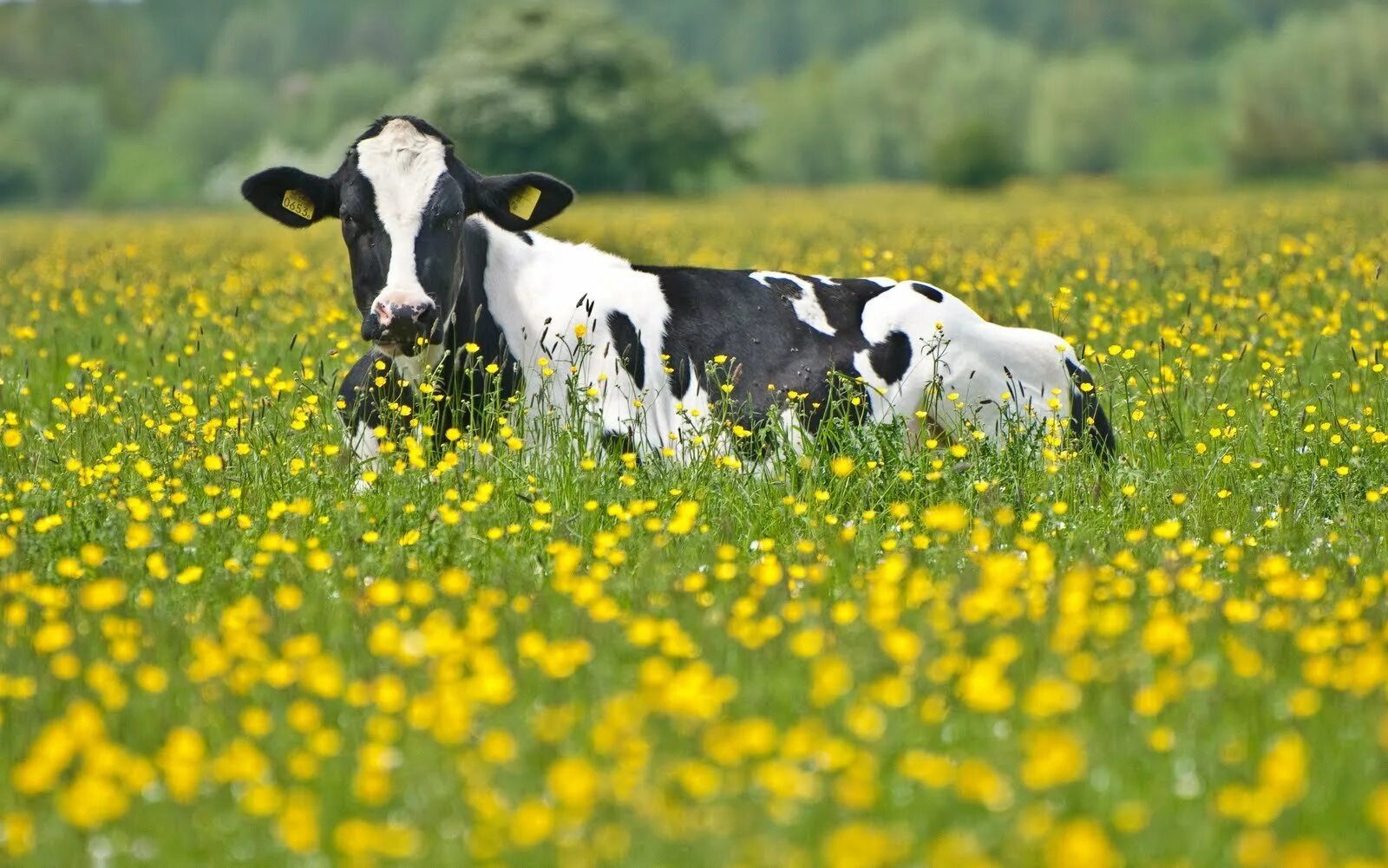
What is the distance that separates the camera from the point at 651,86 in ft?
207

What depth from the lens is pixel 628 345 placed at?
25.3 ft

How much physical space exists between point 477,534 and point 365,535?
451mm

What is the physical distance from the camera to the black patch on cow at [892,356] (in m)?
7.79

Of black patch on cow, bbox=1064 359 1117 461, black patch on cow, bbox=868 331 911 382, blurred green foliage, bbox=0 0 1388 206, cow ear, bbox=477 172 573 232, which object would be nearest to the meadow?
black patch on cow, bbox=1064 359 1117 461

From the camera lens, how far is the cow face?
6891 millimetres

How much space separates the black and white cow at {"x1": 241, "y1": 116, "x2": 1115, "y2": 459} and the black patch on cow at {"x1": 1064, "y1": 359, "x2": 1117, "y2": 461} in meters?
0.02

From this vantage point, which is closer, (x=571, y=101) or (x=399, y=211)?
(x=399, y=211)

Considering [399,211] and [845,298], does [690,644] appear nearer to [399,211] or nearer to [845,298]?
[399,211]

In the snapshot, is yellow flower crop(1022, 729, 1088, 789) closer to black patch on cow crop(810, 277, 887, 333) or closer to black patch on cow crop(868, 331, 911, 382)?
black patch on cow crop(868, 331, 911, 382)

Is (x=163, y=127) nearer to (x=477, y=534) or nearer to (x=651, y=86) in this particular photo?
(x=651, y=86)

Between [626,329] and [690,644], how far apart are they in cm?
377

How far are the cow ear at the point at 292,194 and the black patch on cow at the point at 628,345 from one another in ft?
4.60

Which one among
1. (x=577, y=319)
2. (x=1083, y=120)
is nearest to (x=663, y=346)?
(x=577, y=319)

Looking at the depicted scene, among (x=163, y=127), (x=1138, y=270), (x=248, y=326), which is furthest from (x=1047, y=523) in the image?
(x=163, y=127)
